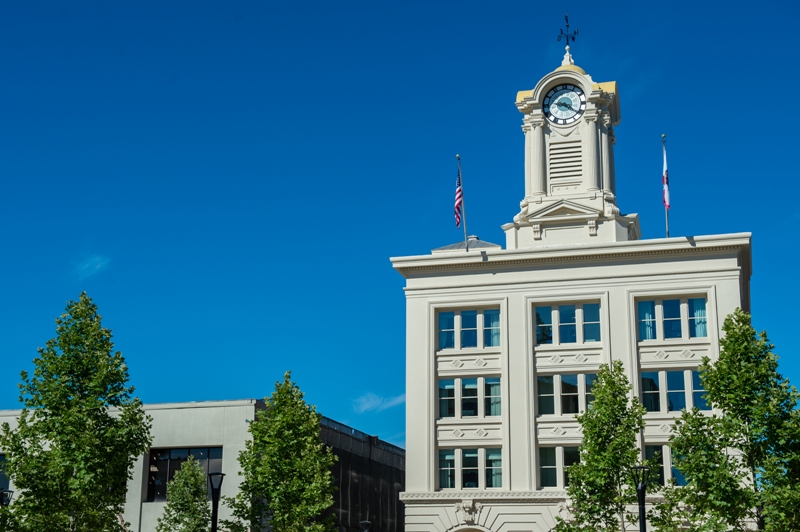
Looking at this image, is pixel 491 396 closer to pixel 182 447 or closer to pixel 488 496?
pixel 488 496

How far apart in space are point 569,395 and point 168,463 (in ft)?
70.1

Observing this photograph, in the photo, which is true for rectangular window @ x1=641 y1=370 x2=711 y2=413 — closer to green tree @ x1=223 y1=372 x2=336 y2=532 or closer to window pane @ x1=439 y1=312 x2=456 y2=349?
window pane @ x1=439 y1=312 x2=456 y2=349

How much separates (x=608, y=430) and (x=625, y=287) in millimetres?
10457

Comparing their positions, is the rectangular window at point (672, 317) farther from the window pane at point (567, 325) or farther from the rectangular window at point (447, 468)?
the rectangular window at point (447, 468)

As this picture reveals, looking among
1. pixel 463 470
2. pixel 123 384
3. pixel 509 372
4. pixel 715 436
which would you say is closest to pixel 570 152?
pixel 509 372

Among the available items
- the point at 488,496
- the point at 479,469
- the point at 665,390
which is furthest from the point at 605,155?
the point at 488,496

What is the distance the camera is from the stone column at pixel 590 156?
2244 inches

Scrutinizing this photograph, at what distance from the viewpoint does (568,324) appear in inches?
2111

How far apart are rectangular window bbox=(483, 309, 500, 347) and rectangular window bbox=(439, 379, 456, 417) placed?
2.69 meters

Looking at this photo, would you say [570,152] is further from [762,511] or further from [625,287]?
[762,511]

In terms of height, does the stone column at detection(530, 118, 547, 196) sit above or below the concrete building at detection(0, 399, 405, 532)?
above

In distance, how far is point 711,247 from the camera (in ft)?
169

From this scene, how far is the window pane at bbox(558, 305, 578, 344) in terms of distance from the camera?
53375mm

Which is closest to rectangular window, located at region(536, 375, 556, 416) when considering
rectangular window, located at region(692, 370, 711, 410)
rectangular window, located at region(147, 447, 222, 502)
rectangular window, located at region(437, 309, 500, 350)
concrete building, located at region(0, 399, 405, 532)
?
rectangular window, located at region(437, 309, 500, 350)
